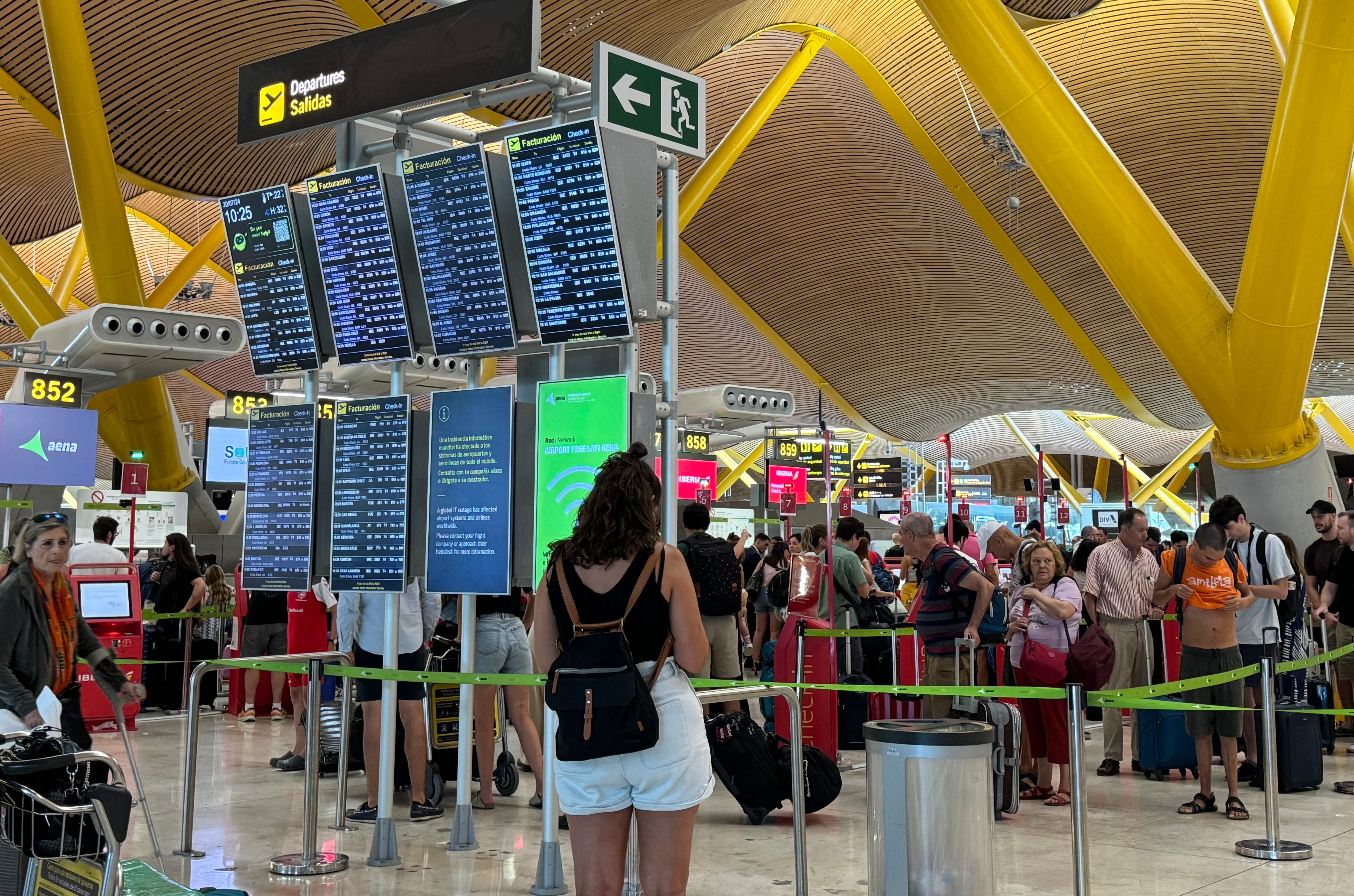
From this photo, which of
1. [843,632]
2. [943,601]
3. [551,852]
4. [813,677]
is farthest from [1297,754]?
[551,852]

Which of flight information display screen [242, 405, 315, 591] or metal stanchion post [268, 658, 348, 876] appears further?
flight information display screen [242, 405, 315, 591]

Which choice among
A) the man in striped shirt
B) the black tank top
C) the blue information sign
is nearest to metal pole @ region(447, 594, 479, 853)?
the blue information sign

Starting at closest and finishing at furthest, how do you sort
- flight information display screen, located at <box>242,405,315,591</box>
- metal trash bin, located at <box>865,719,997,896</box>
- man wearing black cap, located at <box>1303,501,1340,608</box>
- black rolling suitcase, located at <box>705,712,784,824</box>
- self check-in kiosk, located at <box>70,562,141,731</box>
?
1. metal trash bin, located at <box>865,719,997,896</box>
2. flight information display screen, located at <box>242,405,315,591</box>
3. black rolling suitcase, located at <box>705,712,784,824</box>
4. man wearing black cap, located at <box>1303,501,1340,608</box>
5. self check-in kiosk, located at <box>70,562,141,731</box>

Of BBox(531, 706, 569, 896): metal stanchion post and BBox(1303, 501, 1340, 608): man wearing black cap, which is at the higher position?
BBox(1303, 501, 1340, 608): man wearing black cap

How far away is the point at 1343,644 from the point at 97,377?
12460mm

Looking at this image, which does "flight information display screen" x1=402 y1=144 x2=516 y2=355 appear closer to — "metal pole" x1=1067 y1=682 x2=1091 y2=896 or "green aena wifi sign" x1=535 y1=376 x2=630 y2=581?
"green aena wifi sign" x1=535 y1=376 x2=630 y2=581

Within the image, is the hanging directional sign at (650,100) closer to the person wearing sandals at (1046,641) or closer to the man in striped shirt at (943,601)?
the man in striped shirt at (943,601)

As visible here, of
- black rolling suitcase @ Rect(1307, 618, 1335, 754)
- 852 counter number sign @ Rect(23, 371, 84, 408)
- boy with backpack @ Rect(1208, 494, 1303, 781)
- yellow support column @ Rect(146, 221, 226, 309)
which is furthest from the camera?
yellow support column @ Rect(146, 221, 226, 309)

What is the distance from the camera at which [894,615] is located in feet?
38.4

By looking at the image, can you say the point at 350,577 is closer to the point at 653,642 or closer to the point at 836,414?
the point at 653,642

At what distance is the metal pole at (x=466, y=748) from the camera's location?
6.31 meters

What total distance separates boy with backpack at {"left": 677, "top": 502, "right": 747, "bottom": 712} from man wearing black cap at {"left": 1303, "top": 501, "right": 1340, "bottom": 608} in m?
4.66

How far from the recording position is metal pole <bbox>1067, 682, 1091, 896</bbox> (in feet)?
14.4

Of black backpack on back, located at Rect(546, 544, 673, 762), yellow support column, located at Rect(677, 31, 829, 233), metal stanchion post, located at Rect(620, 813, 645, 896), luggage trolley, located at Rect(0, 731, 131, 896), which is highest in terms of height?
yellow support column, located at Rect(677, 31, 829, 233)
